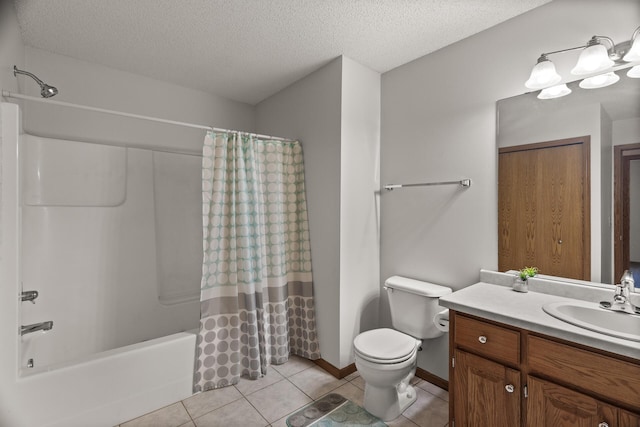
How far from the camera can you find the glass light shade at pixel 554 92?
155 centimetres

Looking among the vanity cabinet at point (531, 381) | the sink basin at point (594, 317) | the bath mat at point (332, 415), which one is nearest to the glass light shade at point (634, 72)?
the sink basin at point (594, 317)

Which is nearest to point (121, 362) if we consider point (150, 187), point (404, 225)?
point (150, 187)

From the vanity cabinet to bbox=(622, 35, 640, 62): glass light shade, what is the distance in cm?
130

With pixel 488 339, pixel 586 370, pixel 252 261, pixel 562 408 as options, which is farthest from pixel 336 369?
pixel 586 370

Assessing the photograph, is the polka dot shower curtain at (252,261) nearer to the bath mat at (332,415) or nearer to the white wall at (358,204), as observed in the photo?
the white wall at (358,204)

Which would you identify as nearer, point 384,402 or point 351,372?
point 384,402

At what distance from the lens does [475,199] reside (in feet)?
6.24

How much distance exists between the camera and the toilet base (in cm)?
175

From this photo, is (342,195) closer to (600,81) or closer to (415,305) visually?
(415,305)

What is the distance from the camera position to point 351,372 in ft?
7.37

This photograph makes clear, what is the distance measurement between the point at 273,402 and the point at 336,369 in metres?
0.53

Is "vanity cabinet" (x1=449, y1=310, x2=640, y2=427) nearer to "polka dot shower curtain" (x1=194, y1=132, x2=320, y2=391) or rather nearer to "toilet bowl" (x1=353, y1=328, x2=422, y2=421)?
"toilet bowl" (x1=353, y1=328, x2=422, y2=421)

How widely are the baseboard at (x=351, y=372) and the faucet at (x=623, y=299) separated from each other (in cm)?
116

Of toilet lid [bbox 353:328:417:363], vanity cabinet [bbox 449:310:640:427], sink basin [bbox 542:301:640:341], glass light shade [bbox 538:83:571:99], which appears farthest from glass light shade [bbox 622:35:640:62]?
toilet lid [bbox 353:328:417:363]
